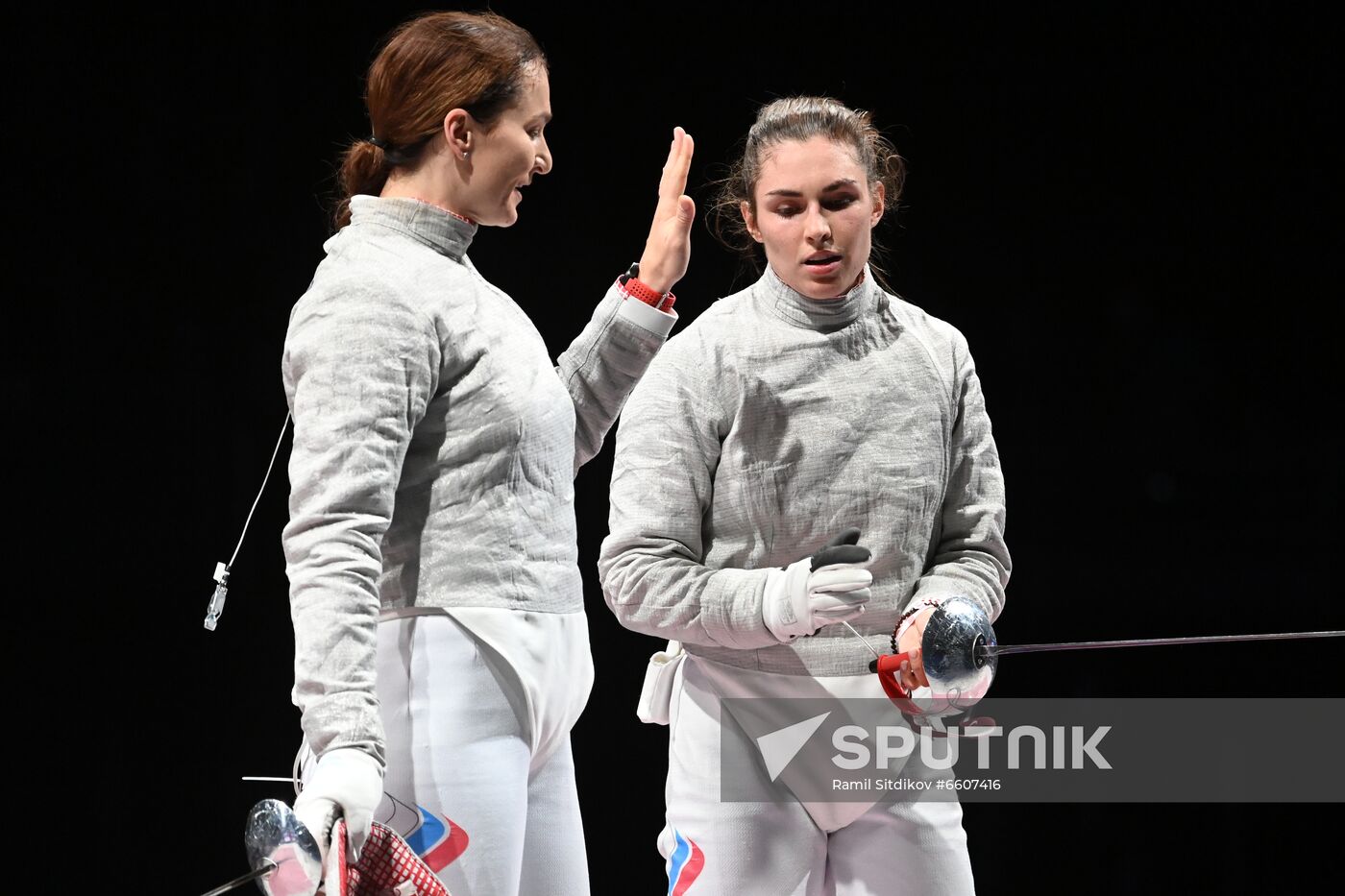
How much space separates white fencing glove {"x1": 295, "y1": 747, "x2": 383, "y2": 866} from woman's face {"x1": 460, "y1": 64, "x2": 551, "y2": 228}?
0.54m

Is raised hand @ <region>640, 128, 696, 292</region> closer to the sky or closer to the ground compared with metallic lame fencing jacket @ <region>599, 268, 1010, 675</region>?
closer to the sky

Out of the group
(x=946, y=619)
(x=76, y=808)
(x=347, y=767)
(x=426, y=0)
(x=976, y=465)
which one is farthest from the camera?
(x=426, y=0)

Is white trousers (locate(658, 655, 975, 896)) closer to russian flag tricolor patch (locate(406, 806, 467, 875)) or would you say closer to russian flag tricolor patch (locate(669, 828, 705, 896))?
russian flag tricolor patch (locate(669, 828, 705, 896))

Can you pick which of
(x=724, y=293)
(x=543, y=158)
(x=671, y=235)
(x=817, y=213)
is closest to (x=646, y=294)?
(x=671, y=235)

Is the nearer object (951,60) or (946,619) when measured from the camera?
(946,619)

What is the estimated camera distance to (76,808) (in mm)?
2150

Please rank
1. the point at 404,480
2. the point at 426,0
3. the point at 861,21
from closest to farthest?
1. the point at 404,480
2. the point at 426,0
3. the point at 861,21

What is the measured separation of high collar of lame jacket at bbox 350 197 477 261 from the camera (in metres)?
1.35

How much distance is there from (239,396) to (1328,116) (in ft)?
6.81

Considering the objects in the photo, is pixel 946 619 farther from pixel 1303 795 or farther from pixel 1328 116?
pixel 1328 116

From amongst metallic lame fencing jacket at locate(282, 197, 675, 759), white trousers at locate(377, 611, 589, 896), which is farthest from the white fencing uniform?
white trousers at locate(377, 611, 589, 896)

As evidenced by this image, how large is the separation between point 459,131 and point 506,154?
5cm

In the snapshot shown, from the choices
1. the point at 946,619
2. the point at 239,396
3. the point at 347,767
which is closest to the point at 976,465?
the point at 946,619

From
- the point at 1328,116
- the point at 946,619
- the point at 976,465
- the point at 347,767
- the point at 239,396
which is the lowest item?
the point at 347,767
